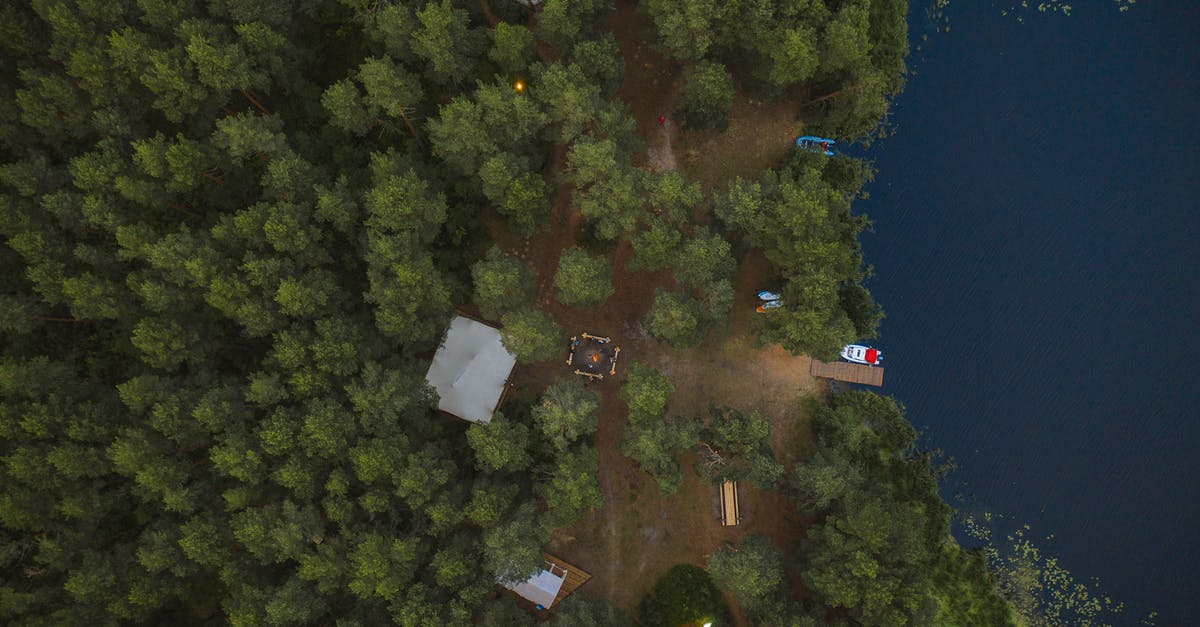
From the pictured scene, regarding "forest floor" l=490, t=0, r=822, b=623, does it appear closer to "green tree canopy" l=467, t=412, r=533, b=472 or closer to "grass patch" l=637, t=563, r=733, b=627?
"grass patch" l=637, t=563, r=733, b=627

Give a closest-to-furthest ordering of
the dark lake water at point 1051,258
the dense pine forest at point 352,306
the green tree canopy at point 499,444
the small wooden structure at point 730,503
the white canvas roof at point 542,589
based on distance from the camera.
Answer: the dense pine forest at point 352,306, the green tree canopy at point 499,444, the white canvas roof at point 542,589, the small wooden structure at point 730,503, the dark lake water at point 1051,258

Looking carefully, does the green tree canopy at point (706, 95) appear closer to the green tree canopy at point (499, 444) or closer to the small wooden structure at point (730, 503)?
the green tree canopy at point (499, 444)

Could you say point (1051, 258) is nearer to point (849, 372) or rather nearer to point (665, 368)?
point (849, 372)

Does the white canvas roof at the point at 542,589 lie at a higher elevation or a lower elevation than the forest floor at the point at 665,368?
lower

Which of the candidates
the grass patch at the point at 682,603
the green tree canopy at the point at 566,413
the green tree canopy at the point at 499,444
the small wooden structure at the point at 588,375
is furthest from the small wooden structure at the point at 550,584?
the small wooden structure at the point at 588,375

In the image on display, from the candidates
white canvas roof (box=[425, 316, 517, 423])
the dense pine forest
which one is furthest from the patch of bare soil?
white canvas roof (box=[425, 316, 517, 423])
